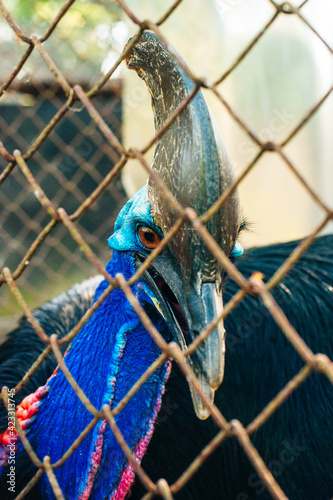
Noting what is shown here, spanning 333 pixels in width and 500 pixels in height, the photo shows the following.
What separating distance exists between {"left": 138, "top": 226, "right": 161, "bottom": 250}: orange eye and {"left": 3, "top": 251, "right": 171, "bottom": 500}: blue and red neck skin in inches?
3.8

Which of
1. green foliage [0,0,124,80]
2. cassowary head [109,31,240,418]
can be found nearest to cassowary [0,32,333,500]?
cassowary head [109,31,240,418]

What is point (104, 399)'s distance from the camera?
1.16 meters

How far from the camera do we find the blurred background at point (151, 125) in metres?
3.77

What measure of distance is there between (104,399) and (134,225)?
37 centimetres

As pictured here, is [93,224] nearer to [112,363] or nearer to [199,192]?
[112,363]

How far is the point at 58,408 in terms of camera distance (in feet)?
3.88

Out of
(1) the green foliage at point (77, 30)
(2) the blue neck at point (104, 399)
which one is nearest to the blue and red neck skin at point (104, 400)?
(2) the blue neck at point (104, 399)

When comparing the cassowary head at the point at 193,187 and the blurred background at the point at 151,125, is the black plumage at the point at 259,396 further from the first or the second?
the blurred background at the point at 151,125

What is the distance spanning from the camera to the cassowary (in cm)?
83

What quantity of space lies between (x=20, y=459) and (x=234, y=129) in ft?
10.1

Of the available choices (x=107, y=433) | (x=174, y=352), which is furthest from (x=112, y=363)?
(x=174, y=352)

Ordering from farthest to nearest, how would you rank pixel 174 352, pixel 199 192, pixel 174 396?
pixel 174 396 < pixel 199 192 < pixel 174 352

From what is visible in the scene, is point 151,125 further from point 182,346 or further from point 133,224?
point 182,346

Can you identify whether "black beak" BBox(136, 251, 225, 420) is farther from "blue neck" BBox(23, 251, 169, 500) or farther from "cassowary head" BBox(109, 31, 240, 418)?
"blue neck" BBox(23, 251, 169, 500)
